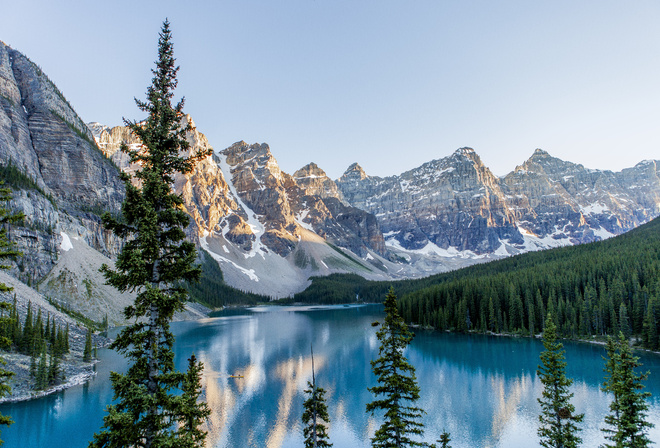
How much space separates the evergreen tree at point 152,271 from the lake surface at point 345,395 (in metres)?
22.3

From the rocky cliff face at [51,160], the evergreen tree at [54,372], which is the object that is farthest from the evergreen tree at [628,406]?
the rocky cliff face at [51,160]

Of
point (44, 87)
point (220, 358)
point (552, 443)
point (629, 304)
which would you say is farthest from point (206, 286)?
point (552, 443)

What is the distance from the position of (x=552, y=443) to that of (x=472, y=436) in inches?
431

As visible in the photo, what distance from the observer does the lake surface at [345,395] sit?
102 feet

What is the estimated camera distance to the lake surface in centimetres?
3100

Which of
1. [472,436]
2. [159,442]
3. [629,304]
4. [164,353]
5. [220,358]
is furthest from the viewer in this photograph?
[629,304]

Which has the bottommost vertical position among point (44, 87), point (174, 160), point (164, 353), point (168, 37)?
point (164, 353)

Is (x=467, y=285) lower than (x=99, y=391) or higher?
higher

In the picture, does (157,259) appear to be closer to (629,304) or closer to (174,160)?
(174,160)

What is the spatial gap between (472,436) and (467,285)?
68.2 metres

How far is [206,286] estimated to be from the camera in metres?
170

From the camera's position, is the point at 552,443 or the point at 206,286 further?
the point at 206,286

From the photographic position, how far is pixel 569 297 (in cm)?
8169

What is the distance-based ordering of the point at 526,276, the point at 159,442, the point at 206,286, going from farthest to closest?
the point at 206,286 < the point at 526,276 < the point at 159,442
